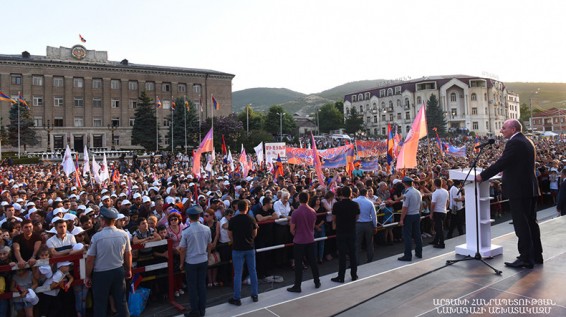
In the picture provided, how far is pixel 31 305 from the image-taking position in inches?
225

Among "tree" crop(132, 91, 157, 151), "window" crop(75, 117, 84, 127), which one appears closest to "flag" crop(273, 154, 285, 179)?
"tree" crop(132, 91, 157, 151)

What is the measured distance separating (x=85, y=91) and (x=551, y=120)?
12624cm

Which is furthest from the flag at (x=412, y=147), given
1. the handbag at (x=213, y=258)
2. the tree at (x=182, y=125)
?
the tree at (x=182, y=125)

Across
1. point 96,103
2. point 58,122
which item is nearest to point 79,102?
point 96,103

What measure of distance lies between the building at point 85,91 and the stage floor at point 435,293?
60549 mm

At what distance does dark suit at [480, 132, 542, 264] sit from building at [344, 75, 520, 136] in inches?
3512

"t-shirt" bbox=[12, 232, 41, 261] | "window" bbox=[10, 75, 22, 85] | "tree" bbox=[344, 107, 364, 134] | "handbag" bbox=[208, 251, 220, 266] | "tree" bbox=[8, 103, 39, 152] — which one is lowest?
"handbag" bbox=[208, 251, 220, 266]

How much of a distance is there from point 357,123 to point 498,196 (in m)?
81.3

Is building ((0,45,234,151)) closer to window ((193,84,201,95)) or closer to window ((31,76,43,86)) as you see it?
window ((31,76,43,86))

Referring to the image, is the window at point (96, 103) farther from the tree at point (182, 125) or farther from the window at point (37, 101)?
the tree at point (182, 125)

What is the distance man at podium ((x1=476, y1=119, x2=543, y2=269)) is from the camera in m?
5.87

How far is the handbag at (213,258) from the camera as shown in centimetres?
755

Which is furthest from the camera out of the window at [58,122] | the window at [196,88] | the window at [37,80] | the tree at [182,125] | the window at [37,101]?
the window at [196,88]

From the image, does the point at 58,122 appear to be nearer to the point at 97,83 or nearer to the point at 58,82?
the point at 58,82
